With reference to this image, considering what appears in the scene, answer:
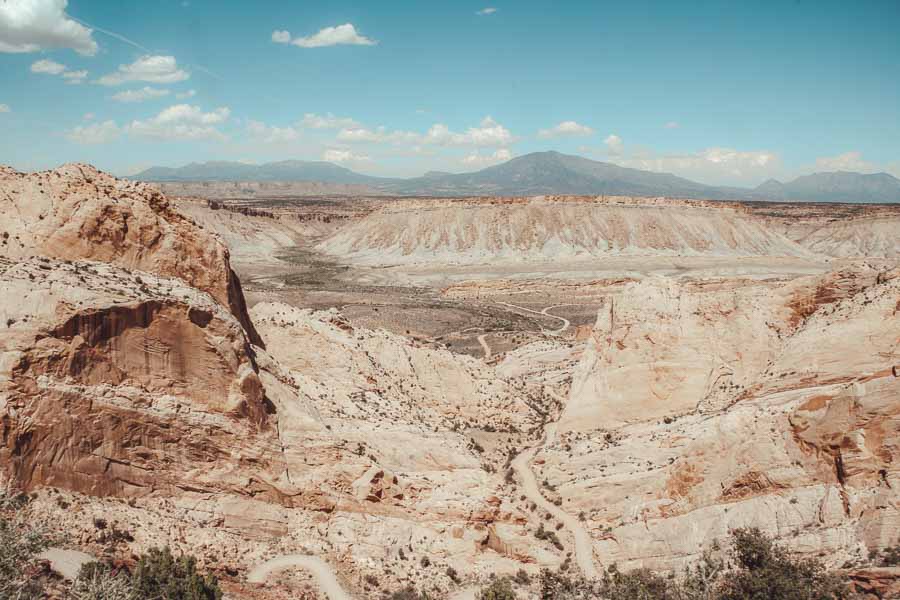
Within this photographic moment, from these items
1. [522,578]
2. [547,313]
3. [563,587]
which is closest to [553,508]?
[522,578]

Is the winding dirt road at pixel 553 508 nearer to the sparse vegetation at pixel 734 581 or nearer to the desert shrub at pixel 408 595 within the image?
the sparse vegetation at pixel 734 581

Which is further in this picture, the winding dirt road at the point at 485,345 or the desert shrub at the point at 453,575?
the winding dirt road at the point at 485,345

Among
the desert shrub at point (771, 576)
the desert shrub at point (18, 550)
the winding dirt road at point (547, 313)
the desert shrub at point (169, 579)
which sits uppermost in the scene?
the desert shrub at point (18, 550)

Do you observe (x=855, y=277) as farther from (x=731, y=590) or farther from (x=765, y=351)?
(x=731, y=590)

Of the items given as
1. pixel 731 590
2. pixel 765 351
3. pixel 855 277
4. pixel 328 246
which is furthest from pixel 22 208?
pixel 328 246

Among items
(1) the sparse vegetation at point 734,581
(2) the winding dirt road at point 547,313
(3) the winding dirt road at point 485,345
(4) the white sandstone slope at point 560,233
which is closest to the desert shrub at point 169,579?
(1) the sparse vegetation at point 734,581
